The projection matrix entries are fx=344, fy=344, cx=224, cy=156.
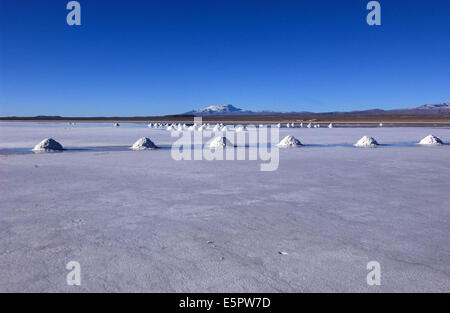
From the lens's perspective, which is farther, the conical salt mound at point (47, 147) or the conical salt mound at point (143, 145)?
the conical salt mound at point (143, 145)

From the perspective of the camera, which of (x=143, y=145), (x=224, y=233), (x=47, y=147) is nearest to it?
(x=224, y=233)

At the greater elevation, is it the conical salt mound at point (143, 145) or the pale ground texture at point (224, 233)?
the conical salt mound at point (143, 145)

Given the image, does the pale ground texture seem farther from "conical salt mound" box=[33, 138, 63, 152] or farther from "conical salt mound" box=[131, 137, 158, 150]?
"conical salt mound" box=[131, 137, 158, 150]

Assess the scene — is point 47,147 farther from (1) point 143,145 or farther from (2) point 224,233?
(2) point 224,233

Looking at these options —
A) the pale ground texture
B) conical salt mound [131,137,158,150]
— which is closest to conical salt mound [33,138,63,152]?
conical salt mound [131,137,158,150]

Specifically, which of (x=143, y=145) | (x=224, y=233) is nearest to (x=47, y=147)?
(x=143, y=145)

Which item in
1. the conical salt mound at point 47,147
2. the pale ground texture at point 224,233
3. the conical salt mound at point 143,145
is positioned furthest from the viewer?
the conical salt mound at point 143,145

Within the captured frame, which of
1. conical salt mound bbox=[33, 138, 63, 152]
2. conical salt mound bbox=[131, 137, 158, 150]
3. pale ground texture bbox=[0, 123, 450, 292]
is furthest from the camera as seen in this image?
conical salt mound bbox=[131, 137, 158, 150]

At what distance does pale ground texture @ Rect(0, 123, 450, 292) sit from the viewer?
1951mm

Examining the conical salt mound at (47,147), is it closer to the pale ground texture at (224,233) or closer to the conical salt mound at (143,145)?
the conical salt mound at (143,145)

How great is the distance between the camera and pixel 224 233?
271 cm

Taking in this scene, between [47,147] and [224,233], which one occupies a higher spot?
[47,147]

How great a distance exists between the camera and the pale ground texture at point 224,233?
6.40 feet

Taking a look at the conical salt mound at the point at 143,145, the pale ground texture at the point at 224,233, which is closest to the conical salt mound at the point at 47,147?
the conical salt mound at the point at 143,145
